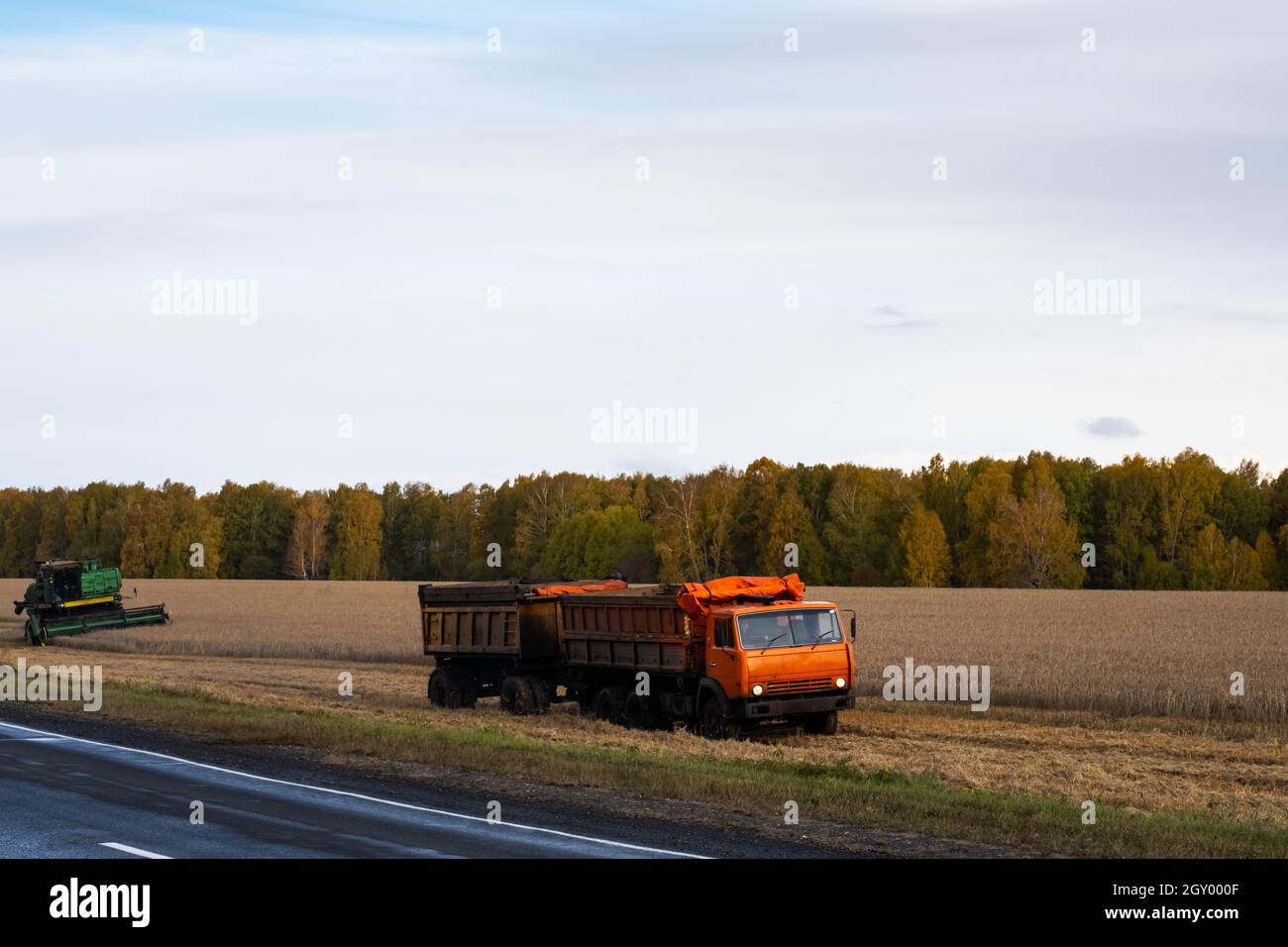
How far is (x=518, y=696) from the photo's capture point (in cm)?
2764

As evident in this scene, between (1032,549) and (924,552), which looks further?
(924,552)

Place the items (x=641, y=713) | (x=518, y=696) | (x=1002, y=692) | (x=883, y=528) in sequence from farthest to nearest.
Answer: (x=883, y=528), (x=1002, y=692), (x=518, y=696), (x=641, y=713)

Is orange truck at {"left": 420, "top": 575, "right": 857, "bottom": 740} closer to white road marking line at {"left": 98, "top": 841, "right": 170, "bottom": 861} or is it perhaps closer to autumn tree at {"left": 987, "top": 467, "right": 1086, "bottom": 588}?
white road marking line at {"left": 98, "top": 841, "right": 170, "bottom": 861}

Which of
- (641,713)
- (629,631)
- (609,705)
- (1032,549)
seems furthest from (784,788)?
(1032,549)

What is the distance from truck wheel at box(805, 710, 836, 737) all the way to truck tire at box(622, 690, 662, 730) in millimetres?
2773

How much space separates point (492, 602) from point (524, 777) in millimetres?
10633

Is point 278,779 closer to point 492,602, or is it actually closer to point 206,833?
point 206,833

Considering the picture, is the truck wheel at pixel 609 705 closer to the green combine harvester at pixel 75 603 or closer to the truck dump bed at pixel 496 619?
the truck dump bed at pixel 496 619

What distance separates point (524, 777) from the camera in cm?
1820

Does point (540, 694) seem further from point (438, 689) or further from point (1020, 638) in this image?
point (1020, 638)

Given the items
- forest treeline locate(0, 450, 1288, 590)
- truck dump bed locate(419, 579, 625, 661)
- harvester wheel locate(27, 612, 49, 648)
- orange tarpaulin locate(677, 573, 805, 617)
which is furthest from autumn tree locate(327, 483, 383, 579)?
orange tarpaulin locate(677, 573, 805, 617)

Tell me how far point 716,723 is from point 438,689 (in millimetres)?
8549

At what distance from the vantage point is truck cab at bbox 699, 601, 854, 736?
22.9 metres

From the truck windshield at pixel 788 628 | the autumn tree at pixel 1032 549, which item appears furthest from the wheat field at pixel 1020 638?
the autumn tree at pixel 1032 549
